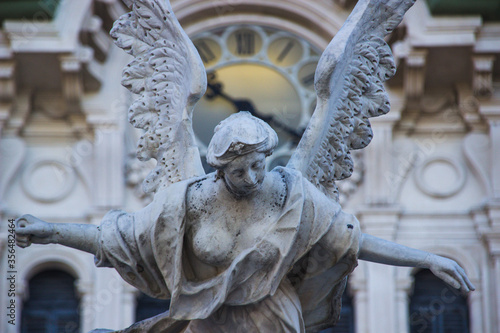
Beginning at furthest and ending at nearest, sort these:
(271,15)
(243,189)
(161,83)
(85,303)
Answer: (271,15) → (85,303) → (161,83) → (243,189)

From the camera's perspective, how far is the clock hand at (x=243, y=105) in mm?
17062

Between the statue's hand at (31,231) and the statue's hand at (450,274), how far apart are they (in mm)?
1760

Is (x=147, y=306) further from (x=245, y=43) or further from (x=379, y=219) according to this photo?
(x=245, y=43)

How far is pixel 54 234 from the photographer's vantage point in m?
6.86

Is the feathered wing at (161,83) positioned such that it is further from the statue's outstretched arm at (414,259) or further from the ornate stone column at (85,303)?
the ornate stone column at (85,303)

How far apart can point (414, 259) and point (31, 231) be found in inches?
69.6

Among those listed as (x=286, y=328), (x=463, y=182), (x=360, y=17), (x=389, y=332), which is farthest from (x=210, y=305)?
(x=463, y=182)

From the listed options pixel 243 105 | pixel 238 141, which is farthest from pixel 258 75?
pixel 238 141

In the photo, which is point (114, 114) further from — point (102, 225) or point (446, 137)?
point (102, 225)

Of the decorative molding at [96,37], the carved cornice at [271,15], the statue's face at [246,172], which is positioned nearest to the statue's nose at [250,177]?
the statue's face at [246,172]

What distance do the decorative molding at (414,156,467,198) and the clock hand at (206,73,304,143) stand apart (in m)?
1.44

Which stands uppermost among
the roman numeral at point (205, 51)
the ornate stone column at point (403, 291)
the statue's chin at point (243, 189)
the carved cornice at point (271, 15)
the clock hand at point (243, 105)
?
the carved cornice at point (271, 15)

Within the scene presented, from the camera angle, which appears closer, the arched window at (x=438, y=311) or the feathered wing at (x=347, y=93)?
the feathered wing at (x=347, y=93)

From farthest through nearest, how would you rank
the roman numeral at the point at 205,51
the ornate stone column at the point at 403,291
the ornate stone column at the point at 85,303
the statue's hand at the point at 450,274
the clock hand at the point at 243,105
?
the roman numeral at the point at 205,51 → the clock hand at the point at 243,105 → the ornate stone column at the point at 403,291 → the ornate stone column at the point at 85,303 → the statue's hand at the point at 450,274
